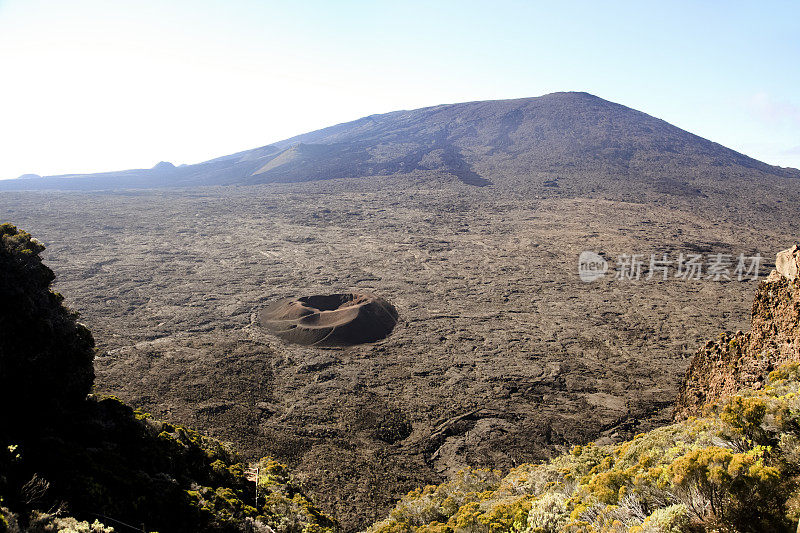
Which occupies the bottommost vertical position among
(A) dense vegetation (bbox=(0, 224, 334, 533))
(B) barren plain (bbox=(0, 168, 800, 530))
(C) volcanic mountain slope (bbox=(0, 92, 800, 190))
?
(B) barren plain (bbox=(0, 168, 800, 530))

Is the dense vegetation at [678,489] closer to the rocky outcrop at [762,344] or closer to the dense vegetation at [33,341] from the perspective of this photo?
the rocky outcrop at [762,344]

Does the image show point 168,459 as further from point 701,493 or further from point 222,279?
point 222,279

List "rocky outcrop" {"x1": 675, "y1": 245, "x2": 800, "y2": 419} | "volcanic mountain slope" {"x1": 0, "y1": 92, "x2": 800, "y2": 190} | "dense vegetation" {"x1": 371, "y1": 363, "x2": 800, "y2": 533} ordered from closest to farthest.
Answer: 1. "dense vegetation" {"x1": 371, "y1": 363, "x2": 800, "y2": 533}
2. "rocky outcrop" {"x1": 675, "y1": 245, "x2": 800, "y2": 419}
3. "volcanic mountain slope" {"x1": 0, "y1": 92, "x2": 800, "y2": 190}

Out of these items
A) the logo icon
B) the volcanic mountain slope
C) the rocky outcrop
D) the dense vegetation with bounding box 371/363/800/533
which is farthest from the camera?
the volcanic mountain slope

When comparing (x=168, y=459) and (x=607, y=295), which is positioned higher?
(x=168, y=459)

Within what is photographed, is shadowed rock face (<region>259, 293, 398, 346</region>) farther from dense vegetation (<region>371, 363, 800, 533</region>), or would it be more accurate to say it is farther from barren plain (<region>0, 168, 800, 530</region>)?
dense vegetation (<region>371, 363, 800, 533</region>)

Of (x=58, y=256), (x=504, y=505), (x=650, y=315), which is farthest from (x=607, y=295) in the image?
(x=58, y=256)

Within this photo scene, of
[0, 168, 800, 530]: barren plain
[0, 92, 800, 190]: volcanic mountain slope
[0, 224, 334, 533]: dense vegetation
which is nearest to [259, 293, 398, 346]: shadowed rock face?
[0, 168, 800, 530]: barren plain
